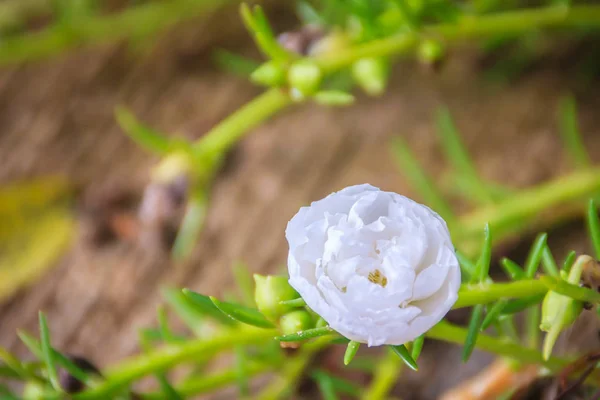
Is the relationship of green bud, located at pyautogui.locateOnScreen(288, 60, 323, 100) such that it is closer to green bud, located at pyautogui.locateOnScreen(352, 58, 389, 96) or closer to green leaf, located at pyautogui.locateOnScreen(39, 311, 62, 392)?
green bud, located at pyautogui.locateOnScreen(352, 58, 389, 96)

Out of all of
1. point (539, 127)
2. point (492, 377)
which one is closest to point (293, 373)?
point (492, 377)

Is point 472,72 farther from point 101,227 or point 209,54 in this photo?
point 101,227

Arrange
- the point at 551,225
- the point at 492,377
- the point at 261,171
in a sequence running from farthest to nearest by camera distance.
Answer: the point at 261,171, the point at 551,225, the point at 492,377


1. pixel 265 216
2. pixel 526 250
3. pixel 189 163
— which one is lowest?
pixel 526 250

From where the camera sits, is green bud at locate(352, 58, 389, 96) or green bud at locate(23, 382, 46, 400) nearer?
green bud at locate(23, 382, 46, 400)

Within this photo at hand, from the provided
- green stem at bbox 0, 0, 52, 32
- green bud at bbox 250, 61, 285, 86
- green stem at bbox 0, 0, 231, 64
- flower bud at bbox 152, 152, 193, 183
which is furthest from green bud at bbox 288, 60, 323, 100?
green stem at bbox 0, 0, 52, 32

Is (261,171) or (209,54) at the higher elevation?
(209,54)
